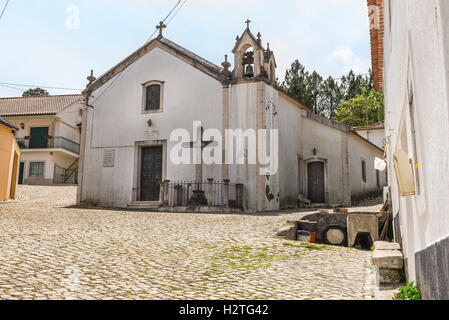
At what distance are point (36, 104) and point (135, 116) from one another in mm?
22002

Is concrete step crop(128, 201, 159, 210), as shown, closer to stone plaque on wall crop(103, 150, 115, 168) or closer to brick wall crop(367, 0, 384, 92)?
stone plaque on wall crop(103, 150, 115, 168)

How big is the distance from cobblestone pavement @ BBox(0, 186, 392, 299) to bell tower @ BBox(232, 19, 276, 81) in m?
Result: 8.66

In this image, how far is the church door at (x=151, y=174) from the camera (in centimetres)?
1703

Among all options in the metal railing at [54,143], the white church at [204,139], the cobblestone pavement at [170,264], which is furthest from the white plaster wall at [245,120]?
the metal railing at [54,143]

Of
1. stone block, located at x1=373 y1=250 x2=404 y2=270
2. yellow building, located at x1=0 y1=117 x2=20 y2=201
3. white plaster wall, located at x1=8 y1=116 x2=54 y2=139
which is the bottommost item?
stone block, located at x1=373 y1=250 x2=404 y2=270

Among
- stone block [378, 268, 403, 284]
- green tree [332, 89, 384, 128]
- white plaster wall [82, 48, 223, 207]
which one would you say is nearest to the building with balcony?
white plaster wall [82, 48, 223, 207]

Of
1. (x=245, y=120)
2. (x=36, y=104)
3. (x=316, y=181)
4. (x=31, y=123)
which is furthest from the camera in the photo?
(x=36, y=104)

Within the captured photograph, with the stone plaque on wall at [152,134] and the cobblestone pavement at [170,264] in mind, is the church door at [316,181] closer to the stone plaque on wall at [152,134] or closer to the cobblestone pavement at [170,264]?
the stone plaque on wall at [152,134]

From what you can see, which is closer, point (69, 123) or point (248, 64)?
point (248, 64)

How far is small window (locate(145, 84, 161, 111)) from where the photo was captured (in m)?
17.7

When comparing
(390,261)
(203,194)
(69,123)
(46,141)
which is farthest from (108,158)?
(69,123)

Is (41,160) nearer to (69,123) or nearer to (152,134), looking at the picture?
(69,123)

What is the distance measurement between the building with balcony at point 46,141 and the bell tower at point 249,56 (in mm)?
20227

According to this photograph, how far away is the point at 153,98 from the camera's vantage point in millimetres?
17797
